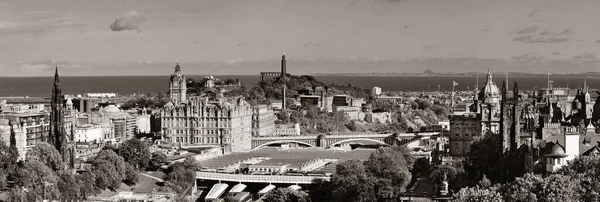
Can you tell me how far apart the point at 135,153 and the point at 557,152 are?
4710 centimetres

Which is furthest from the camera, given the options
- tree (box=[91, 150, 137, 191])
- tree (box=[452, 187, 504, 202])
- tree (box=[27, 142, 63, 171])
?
tree (box=[91, 150, 137, 191])

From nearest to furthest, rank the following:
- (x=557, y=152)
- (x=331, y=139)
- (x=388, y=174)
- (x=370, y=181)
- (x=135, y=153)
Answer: (x=557, y=152) < (x=370, y=181) < (x=388, y=174) < (x=135, y=153) < (x=331, y=139)

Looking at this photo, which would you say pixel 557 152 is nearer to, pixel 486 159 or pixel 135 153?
pixel 486 159

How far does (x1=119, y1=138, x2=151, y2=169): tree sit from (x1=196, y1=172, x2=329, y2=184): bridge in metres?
5.38

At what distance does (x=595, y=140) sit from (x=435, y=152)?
36.2 metres

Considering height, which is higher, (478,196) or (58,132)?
(58,132)

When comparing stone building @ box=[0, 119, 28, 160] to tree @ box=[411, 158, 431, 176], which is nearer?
tree @ box=[411, 158, 431, 176]

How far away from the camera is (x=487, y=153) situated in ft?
268

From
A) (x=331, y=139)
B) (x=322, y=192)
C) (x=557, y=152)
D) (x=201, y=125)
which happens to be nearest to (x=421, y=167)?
(x=322, y=192)

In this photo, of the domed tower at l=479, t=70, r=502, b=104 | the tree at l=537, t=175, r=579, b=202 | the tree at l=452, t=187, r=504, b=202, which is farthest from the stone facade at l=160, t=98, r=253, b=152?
the tree at l=537, t=175, r=579, b=202

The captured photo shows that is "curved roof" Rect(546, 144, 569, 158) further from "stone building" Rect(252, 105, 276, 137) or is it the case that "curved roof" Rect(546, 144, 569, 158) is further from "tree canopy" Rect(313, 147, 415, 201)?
"stone building" Rect(252, 105, 276, 137)

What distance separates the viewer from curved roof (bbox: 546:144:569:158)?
207ft

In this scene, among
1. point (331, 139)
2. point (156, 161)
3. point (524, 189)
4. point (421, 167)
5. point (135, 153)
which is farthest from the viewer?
point (331, 139)

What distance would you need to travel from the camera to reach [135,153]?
9762cm
